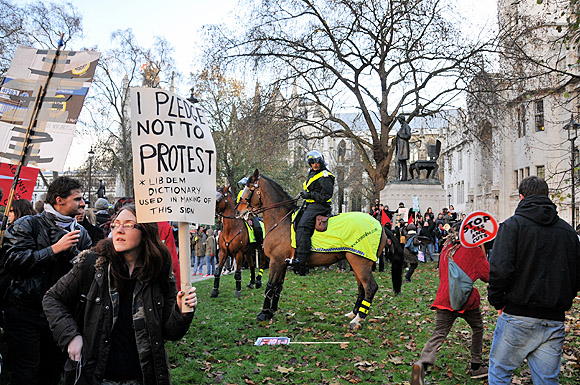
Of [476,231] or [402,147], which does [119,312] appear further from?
[402,147]

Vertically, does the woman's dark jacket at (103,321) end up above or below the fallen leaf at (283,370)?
above

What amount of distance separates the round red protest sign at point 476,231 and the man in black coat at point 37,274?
390 centimetres

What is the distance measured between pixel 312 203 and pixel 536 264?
19.3 ft

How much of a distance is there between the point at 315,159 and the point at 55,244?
6056 mm

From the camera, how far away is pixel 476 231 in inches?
229

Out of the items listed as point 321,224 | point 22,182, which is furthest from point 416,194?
point 22,182

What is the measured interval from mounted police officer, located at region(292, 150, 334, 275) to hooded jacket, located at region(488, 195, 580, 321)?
213 inches

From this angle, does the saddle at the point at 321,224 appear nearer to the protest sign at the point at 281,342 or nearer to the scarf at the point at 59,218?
the protest sign at the point at 281,342

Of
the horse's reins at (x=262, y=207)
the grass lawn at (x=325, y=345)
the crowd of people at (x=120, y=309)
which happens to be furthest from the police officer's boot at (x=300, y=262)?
the crowd of people at (x=120, y=309)

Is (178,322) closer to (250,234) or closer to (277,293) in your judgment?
(277,293)

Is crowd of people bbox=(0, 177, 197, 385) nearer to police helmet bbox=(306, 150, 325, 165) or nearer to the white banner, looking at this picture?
the white banner

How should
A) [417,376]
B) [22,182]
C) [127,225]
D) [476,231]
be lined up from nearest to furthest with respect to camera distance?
[127,225] < [417,376] < [476,231] < [22,182]

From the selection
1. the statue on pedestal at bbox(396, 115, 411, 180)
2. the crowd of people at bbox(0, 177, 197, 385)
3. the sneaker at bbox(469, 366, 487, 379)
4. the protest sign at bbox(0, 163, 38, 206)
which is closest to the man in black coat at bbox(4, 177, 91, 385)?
the crowd of people at bbox(0, 177, 197, 385)

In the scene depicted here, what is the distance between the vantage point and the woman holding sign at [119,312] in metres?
3.30
